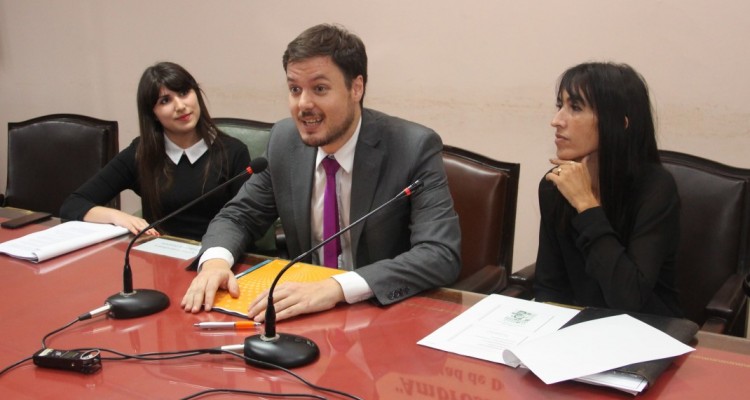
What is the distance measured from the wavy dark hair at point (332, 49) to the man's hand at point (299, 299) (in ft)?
2.11

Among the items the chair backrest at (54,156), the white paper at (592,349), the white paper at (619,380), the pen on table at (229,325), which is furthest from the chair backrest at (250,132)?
the white paper at (619,380)

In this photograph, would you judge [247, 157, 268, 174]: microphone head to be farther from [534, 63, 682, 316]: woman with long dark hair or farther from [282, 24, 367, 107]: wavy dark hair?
[534, 63, 682, 316]: woman with long dark hair

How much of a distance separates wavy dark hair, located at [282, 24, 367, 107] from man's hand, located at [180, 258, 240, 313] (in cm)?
60

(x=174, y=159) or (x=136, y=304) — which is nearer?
(x=136, y=304)

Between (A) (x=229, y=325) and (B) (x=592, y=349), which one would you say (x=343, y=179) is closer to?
(A) (x=229, y=325)

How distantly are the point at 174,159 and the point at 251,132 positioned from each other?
→ 314 millimetres

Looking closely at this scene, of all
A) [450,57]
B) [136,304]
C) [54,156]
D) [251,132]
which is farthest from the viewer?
[54,156]

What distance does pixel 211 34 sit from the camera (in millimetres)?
3523

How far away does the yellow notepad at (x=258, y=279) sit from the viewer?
59.1 inches

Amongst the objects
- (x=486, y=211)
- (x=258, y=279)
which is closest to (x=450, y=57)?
(x=486, y=211)

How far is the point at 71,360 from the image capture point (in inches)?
47.6

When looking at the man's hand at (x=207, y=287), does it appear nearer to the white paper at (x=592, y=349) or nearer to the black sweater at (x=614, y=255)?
the white paper at (x=592, y=349)

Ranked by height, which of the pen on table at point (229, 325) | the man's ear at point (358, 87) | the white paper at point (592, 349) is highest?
the man's ear at point (358, 87)

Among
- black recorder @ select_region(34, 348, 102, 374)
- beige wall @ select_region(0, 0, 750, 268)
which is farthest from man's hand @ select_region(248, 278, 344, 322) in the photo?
beige wall @ select_region(0, 0, 750, 268)
